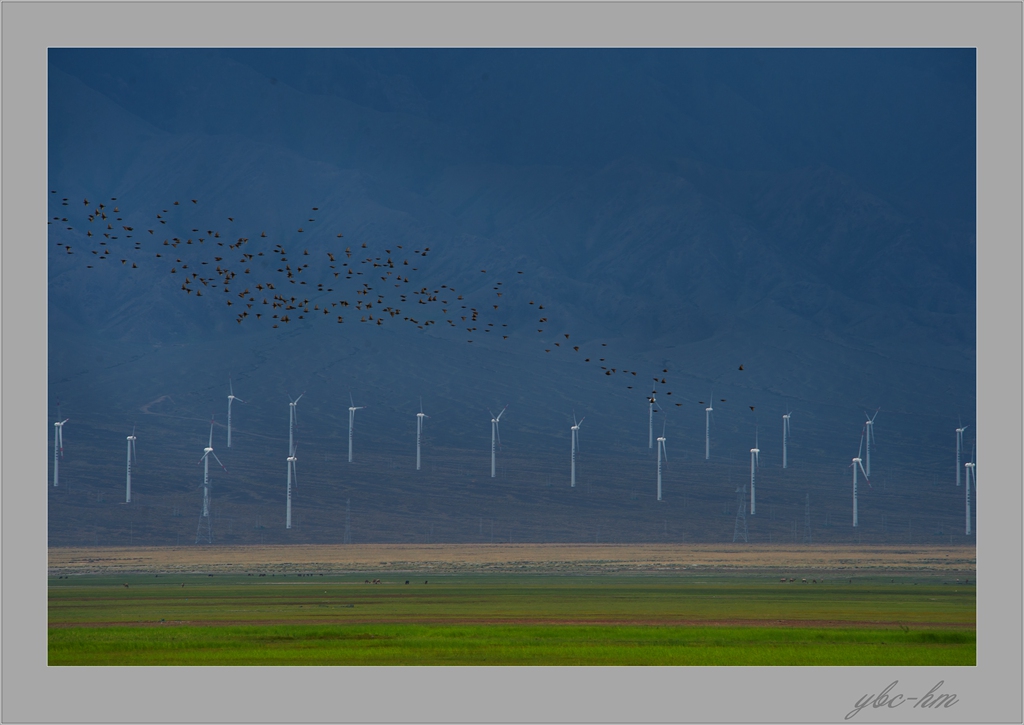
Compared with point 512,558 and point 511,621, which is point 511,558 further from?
point 511,621

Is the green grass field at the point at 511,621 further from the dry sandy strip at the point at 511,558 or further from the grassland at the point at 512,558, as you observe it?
the grassland at the point at 512,558

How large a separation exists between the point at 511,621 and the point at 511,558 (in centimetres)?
9213

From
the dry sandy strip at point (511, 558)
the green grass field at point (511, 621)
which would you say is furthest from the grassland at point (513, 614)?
the dry sandy strip at point (511, 558)

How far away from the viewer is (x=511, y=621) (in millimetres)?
75688

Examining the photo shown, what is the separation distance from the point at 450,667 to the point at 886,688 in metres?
15.5

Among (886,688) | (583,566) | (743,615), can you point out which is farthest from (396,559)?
(886,688)

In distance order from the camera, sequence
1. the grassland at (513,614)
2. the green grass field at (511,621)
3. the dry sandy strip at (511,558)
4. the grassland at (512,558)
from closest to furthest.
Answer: the green grass field at (511,621) < the grassland at (513,614) < the grassland at (512,558) < the dry sandy strip at (511,558)

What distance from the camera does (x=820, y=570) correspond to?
146m

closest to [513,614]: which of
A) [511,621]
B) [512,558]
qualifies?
[511,621]

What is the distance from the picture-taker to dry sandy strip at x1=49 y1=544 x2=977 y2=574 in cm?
14862

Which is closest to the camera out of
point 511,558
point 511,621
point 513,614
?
point 511,621

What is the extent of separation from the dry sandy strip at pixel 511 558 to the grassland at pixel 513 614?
1.42m

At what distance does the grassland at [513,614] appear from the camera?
54.4m

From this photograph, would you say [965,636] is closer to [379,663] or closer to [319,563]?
A: [379,663]
